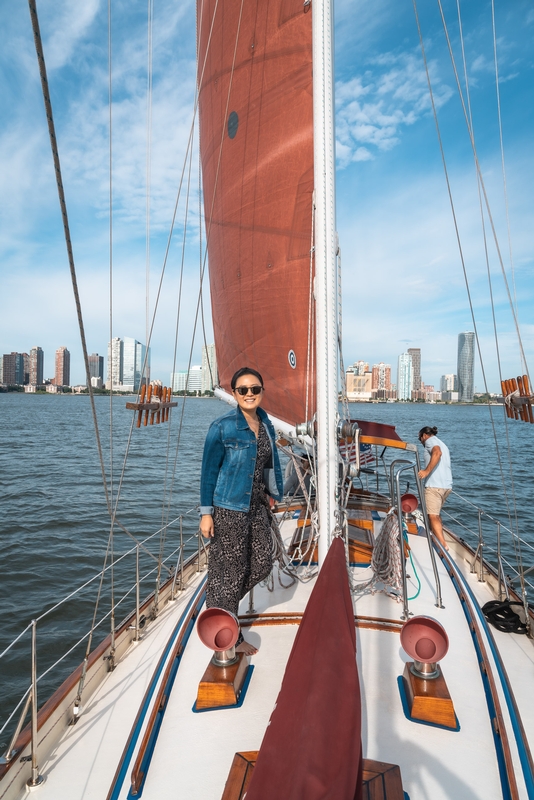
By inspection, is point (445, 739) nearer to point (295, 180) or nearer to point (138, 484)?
point (295, 180)

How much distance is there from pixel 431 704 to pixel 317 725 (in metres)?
1.45

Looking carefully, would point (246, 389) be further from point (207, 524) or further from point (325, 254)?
point (325, 254)

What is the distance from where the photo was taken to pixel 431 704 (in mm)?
2201

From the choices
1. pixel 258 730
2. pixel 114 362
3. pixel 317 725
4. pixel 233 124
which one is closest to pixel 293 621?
pixel 258 730

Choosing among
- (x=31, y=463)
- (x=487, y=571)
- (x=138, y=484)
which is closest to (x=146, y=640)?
(x=487, y=571)

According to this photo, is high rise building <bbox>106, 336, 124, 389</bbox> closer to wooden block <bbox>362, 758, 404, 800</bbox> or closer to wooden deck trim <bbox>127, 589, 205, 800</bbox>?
wooden deck trim <bbox>127, 589, 205, 800</bbox>

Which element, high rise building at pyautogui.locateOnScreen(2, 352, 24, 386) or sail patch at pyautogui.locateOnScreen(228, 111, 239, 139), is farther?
high rise building at pyautogui.locateOnScreen(2, 352, 24, 386)

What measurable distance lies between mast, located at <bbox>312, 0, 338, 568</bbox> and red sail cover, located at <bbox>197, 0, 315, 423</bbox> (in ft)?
2.22

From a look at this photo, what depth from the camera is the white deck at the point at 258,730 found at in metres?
1.91

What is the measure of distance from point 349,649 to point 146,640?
90.2 inches

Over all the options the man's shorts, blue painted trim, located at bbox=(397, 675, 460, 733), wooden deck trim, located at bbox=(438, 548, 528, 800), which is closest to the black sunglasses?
blue painted trim, located at bbox=(397, 675, 460, 733)

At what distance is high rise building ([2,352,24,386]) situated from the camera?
105 meters

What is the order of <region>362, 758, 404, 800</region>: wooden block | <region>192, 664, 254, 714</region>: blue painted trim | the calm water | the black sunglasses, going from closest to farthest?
1. <region>362, 758, 404, 800</region>: wooden block
2. <region>192, 664, 254, 714</region>: blue painted trim
3. the black sunglasses
4. the calm water

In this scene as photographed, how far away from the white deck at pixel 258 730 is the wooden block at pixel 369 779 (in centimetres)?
8
